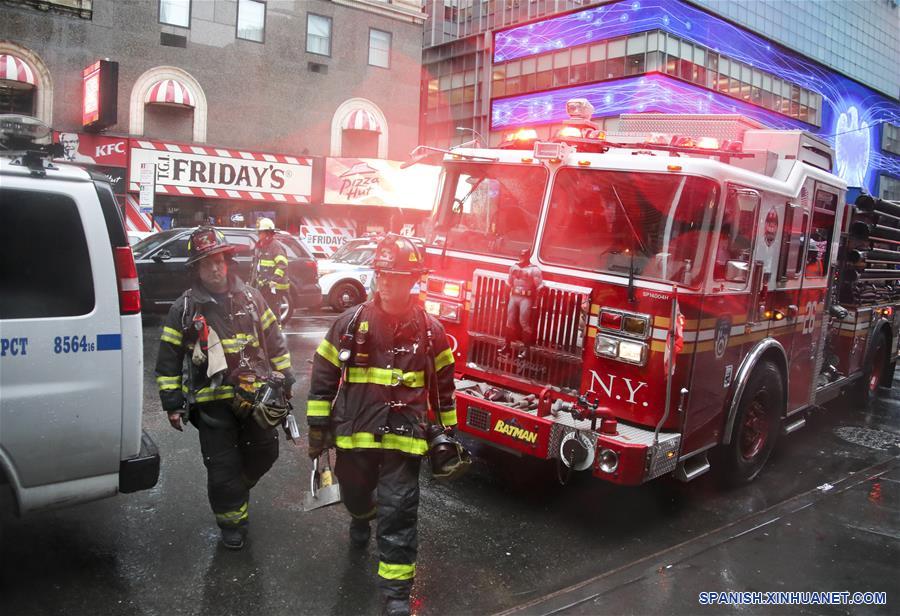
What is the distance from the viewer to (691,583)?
421 cm

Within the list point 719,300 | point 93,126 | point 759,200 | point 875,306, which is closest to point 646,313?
point 719,300

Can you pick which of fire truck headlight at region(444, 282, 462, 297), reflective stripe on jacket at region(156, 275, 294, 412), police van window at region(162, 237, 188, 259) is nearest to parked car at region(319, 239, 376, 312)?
police van window at region(162, 237, 188, 259)

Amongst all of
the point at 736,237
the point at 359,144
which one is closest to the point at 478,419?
the point at 736,237

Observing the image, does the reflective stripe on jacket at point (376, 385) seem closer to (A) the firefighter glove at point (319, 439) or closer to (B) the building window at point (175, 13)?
(A) the firefighter glove at point (319, 439)

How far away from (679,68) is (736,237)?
3353 centimetres

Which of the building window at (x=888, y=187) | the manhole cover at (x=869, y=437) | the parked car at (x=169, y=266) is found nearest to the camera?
the manhole cover at (x=869, y=437)

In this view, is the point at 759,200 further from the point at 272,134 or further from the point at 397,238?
the point at 272,134

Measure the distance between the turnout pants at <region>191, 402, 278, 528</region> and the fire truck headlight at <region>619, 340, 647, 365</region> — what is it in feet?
7.72

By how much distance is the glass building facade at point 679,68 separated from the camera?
35.5 meters

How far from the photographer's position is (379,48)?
25891 mm

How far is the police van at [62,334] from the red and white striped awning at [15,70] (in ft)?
61.6

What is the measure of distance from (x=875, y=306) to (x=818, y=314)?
7.59 ft

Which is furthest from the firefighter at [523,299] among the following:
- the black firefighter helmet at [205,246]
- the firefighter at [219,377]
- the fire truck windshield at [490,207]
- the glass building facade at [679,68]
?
the glass building facade at [679,68]

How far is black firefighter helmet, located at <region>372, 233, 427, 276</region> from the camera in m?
3.62
